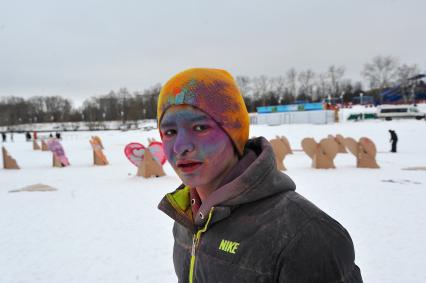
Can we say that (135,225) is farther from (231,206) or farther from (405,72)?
(405,72)

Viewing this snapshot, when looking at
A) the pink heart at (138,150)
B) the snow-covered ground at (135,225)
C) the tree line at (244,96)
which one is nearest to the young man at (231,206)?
the snow-covered ground at (135,225)

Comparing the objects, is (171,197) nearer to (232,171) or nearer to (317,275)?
(232,171)

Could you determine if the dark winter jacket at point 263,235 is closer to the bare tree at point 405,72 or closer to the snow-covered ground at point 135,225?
the snow-covered ground at point 135,225

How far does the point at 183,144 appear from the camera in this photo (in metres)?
1.41

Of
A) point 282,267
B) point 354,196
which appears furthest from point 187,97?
point 354,196

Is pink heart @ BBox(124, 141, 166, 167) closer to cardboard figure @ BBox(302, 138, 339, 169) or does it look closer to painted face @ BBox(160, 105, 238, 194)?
cardboard figure @ BBox(302, 138, 339, 169)

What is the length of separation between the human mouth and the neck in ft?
0.37

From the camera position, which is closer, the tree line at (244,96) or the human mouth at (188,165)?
the human mouth at (188,165)

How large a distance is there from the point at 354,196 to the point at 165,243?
17.2 ft

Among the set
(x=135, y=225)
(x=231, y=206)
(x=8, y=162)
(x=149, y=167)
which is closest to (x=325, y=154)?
(x=149, y=167)

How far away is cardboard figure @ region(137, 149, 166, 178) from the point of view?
11797 millimetres

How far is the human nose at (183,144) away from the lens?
55.3 inches

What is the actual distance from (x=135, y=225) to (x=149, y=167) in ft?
18.3

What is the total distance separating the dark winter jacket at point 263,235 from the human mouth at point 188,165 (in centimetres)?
15
